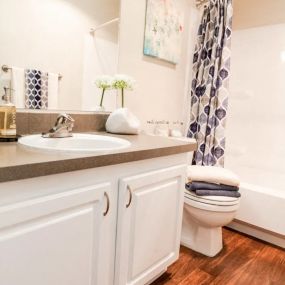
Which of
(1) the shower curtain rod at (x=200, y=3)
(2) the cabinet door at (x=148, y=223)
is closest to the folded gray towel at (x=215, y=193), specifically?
(2) the cabinet door at (x=148, y=223)

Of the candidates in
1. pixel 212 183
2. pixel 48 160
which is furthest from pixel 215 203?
pixel 48 160

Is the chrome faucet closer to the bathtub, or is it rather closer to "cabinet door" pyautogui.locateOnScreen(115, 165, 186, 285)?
"cabinet door" pyautogui.locateOnScreen(115, 165, 186, 285)

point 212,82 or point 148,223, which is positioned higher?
point 212,82

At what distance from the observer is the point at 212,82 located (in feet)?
6.99

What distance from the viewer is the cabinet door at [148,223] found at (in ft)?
3.42

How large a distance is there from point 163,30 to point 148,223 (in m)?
1.48

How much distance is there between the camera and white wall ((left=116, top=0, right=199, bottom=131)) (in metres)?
1.71

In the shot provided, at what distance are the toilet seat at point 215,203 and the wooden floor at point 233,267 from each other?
0.38 metres

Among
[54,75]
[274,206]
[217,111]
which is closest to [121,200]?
[54,75]

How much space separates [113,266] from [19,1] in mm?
1291

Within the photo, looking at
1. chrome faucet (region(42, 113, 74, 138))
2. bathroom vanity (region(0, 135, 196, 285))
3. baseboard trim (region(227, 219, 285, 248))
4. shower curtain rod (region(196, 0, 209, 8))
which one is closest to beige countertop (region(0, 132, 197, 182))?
bathroom vanity (region(0, 135, 196, 285))

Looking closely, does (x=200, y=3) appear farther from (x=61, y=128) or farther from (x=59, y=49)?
(x=61, y=128)

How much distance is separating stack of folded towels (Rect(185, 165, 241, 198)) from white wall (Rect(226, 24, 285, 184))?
1.00 metres

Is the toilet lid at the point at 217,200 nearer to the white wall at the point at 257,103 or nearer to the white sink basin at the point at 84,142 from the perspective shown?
the white sink basin at the point at 84,142
